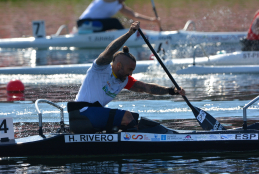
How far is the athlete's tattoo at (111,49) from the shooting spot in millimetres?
4840

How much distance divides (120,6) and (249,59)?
4846mm

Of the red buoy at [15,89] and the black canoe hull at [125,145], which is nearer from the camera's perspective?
the black canoe hull at [125,145]

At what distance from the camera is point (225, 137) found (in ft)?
16.9

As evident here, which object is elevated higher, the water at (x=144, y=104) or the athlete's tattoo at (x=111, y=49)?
the athlete's tattoo at (x=111, y=49)

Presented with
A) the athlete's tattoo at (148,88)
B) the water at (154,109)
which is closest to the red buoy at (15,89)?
the water at (154,109)

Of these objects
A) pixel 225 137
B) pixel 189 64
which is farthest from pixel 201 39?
pixel 225 137

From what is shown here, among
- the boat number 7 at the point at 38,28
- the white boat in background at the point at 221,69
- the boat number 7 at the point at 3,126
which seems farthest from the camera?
the boat number 7 at the point at 38,28

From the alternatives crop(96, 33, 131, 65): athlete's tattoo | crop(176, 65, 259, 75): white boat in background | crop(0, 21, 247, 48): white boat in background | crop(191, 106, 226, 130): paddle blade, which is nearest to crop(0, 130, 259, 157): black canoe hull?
crop(191, 106, 226, 130): paddle blade

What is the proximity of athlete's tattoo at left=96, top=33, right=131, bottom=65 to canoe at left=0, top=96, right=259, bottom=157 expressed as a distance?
0.80 m

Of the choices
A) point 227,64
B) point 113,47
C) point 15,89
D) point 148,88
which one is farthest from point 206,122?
point 227,64

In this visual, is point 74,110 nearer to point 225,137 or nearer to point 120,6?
point 225,137

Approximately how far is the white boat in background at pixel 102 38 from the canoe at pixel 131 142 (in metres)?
9.28

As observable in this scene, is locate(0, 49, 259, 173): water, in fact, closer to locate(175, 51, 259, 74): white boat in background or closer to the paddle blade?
locate(175, 51, 259, 74): white boat in background

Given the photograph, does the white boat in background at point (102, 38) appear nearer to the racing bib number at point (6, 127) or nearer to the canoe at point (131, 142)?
the canoe at point (131, 142)
